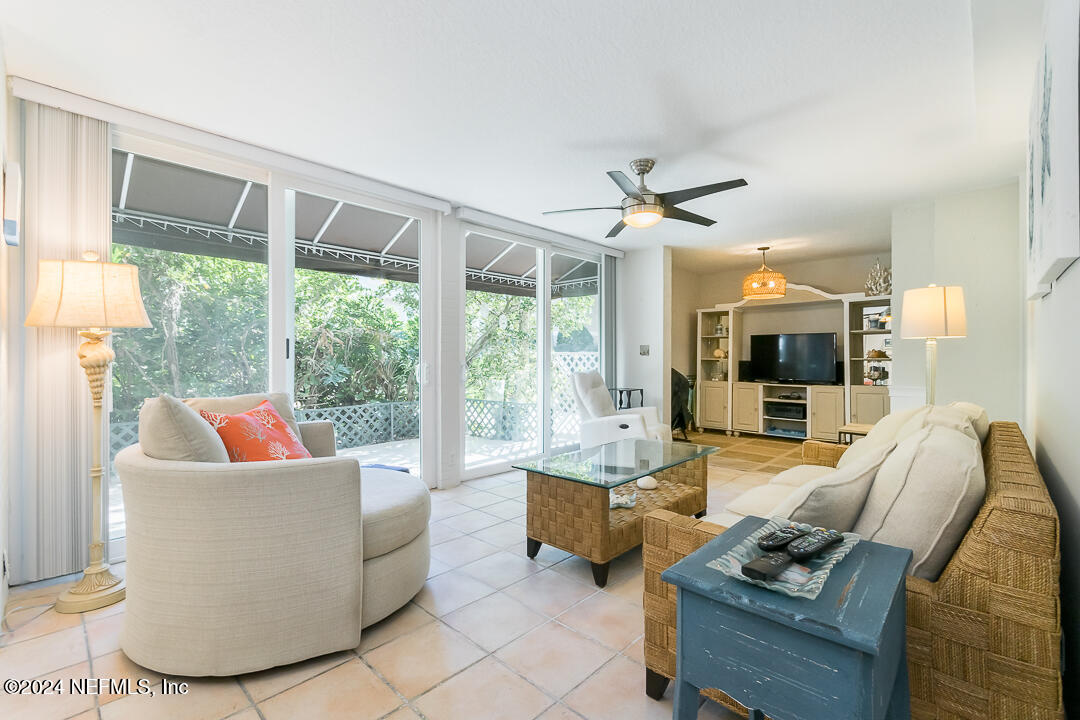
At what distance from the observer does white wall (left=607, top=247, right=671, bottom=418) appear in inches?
215

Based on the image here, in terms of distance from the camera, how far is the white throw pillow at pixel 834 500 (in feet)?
4.03

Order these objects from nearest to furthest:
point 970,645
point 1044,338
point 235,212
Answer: point 970,645 < point 1044,338 < point 235,212

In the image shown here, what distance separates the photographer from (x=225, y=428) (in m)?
1.96

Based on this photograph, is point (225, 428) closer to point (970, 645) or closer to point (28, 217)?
point (28, 217)

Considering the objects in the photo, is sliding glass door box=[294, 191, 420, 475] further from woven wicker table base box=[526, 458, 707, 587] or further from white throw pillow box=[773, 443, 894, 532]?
white throw pillow box=[773, 443, 894, 532]

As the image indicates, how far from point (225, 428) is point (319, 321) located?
4.79 feet

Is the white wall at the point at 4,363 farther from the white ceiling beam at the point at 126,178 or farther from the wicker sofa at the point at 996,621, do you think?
the wicker sofa at the point at 996,621

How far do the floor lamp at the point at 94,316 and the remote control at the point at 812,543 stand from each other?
2.63m

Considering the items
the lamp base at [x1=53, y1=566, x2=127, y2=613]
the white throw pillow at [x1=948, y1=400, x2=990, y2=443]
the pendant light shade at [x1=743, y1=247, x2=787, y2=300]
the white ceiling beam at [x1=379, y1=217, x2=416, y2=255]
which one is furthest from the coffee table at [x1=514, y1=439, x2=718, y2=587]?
the pendant light shade at [x1=743, y1=247, x2=787, y2=300]

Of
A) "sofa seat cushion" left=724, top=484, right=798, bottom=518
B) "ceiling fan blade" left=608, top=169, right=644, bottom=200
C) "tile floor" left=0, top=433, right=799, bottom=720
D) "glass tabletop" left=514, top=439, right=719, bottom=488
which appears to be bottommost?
"tile floor" left=0, top=433, right=799, bottom=720

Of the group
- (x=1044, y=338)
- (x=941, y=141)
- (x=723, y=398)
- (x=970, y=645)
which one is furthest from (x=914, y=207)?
(x=970, y=645)

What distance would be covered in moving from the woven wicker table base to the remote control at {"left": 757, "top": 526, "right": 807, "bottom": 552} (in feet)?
4.00

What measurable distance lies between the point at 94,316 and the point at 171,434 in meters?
0.83

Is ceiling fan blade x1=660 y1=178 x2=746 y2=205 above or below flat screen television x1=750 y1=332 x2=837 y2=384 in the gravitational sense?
above
